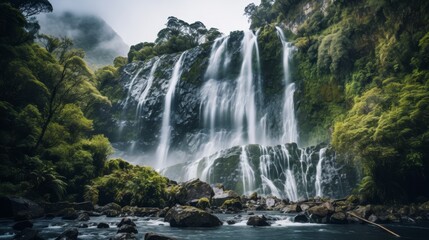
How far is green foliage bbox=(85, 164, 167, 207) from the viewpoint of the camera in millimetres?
25562

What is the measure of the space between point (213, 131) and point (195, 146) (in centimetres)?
388

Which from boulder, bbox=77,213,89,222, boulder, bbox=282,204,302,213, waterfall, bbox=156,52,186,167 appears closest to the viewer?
boulder, bbox=77,213,89,222

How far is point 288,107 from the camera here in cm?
4562

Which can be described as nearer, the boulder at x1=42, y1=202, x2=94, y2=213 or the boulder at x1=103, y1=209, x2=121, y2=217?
the boulder at x1=42, y1=202, x2=94, y2=213

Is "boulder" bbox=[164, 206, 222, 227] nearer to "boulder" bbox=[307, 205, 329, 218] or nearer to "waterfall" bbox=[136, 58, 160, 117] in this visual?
"boulder" bbox=[307, 205, 329, 218]

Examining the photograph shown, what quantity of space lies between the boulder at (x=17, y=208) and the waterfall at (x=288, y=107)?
33.3 metres

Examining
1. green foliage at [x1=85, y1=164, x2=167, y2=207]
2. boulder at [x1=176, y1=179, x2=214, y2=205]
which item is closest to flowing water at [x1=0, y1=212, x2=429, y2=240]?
green foliage at [x1=85, y1=164, x2=167, y2=207]

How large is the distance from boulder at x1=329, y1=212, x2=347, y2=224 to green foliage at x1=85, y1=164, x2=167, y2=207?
45.8 ft

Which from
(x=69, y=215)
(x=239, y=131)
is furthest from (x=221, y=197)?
(x=239, y=131)

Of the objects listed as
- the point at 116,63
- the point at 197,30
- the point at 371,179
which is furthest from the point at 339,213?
the point at 116,63

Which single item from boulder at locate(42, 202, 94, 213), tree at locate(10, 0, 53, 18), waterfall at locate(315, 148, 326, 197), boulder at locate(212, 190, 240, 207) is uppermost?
tree at locate(10, 0, 53, 18)

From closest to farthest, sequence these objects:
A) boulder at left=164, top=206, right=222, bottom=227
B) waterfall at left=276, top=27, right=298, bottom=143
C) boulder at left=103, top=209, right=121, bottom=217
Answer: boulder at left=164, top=206, right=222, bottom=227 < boulder at left=103, top=209, right=121, bottom=217 < waterfall at left=276, top=27, right=298, bottom=143

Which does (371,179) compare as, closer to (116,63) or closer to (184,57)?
(184,57)

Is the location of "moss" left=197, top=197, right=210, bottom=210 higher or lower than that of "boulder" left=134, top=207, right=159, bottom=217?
higher
